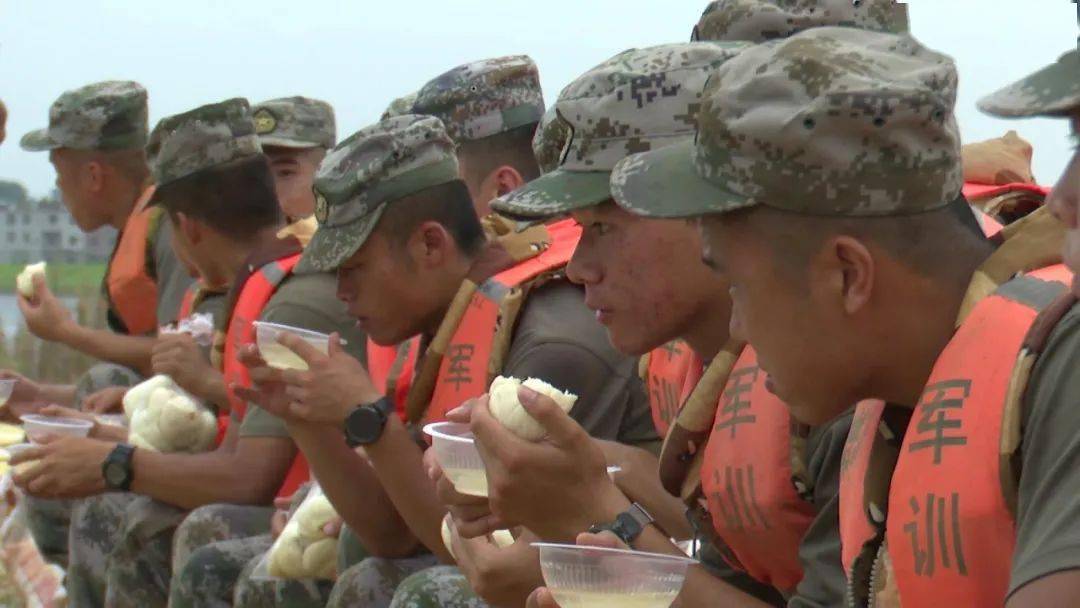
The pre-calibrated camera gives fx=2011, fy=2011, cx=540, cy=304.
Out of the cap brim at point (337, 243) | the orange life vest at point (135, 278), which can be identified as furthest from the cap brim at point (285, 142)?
the cap brim at point (337, 243)

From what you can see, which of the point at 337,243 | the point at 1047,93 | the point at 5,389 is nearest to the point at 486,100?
the point at 337,243

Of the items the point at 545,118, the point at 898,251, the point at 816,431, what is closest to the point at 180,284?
the point at 545,118

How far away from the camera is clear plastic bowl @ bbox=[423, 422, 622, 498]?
12.7 feet

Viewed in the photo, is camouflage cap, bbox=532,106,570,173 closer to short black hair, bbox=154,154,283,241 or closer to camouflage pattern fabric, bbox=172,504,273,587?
camouflage pattern fabric, bbox=172,504,273,587

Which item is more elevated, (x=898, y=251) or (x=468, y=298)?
(x=898, y=251)

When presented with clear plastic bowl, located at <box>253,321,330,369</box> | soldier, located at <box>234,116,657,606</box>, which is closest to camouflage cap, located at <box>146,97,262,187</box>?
soldier, located at <box>234,116,657,606</box>

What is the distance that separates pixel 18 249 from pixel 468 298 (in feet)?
37.9

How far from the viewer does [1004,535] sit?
2.59 metres

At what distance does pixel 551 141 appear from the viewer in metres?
4.32

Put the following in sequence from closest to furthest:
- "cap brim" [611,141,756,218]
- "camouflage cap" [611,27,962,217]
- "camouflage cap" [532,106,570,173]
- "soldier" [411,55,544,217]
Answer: "camouflage cap" [611,27,962,217] < "cap brim" [611,141,756,218] < "camouflage cap" [532,106,570,173] < "soldier" [411,55,544,217]

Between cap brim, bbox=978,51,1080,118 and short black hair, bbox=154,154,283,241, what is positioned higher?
cap brim, bbox=978,51,1080,118

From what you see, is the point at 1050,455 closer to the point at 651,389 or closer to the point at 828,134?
the point at 828,134

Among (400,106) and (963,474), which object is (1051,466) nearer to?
(963,474)

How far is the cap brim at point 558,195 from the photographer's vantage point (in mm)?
3900
